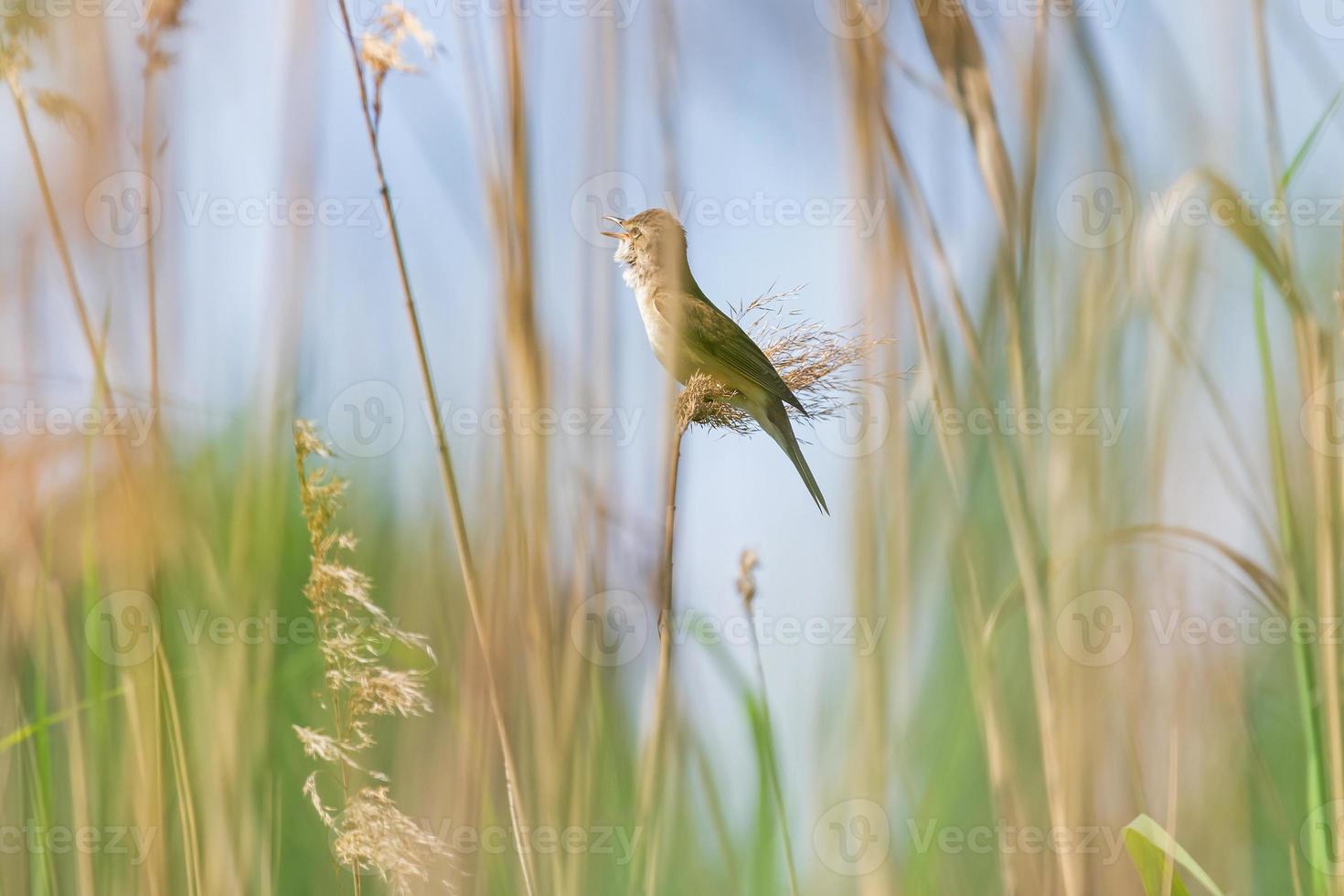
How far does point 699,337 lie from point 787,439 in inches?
14.7

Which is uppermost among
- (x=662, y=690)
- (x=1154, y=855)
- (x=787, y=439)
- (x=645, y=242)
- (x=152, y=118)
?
(x=645, y=242)

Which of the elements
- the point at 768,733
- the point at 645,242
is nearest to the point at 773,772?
the point at 768,733

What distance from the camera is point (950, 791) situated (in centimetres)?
181

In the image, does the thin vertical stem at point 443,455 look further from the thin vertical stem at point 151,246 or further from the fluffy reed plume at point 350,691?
the thin vertical stem at point 151,246

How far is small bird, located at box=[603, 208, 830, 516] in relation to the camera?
2.47 meters

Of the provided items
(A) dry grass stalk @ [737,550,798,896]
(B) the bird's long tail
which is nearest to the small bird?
(B) the bird's long tail

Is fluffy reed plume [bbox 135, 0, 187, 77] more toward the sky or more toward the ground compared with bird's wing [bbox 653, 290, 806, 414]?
more toward the sky

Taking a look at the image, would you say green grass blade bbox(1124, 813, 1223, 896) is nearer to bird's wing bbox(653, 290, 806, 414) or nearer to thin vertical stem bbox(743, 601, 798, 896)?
thin vertical stem bbox(743, 601, 798, 896)

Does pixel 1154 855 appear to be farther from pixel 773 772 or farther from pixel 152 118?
pixel 152 118

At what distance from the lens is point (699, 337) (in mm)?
2797

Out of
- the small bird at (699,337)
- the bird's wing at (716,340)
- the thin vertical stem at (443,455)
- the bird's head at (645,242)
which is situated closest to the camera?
the thin vertical stem at (443,455)

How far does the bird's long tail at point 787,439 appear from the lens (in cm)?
256

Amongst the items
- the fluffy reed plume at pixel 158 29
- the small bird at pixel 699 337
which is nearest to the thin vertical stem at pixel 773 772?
the small bird at pixel 699 337

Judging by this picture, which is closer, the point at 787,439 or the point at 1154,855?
the point at 1154,855
